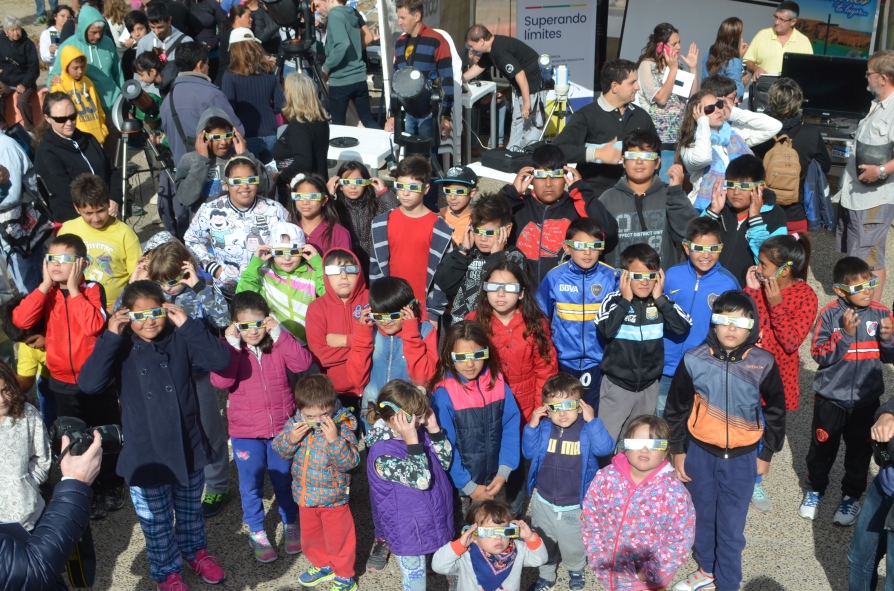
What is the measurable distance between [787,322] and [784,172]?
82.9 inches

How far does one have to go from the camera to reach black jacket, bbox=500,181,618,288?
215 inches

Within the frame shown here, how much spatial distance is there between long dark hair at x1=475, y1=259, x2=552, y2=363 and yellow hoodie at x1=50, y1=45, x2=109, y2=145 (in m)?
5.49

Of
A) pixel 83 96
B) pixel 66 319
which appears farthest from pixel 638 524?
pixel 83 96

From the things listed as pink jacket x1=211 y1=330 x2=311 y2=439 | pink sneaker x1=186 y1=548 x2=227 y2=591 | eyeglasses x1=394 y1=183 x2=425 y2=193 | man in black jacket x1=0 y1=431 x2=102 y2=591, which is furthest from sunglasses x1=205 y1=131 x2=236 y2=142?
man in black jacket x1=0 y1=431 x2=102 y2=591

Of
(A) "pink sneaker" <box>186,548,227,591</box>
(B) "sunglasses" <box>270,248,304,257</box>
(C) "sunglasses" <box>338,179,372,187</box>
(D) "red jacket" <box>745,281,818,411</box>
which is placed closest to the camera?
(A) "pink sneaker" <box>186,548,227,591</box>

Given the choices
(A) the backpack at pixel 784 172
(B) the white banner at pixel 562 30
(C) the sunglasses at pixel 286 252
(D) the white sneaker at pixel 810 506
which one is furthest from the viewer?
(B) the white banner at pixel 562 30

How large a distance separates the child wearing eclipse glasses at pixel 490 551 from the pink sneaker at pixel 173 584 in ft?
4.46

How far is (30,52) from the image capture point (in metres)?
10.4

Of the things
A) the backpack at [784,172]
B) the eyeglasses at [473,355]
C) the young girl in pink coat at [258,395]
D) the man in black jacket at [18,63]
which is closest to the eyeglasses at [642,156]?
the eyeglasses at [473,355]

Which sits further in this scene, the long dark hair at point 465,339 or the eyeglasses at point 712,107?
the eyeglasses at point 712,107

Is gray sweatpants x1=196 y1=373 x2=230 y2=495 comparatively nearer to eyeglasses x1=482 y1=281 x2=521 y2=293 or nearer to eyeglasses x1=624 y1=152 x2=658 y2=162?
eyeglasses x1=482 y1=281 x2=521 y2=293

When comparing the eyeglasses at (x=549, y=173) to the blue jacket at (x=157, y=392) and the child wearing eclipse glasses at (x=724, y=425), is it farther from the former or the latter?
the blue jacket at (x=157, y=392)

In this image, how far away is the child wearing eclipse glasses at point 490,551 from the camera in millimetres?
3996

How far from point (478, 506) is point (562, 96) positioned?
685 cm
